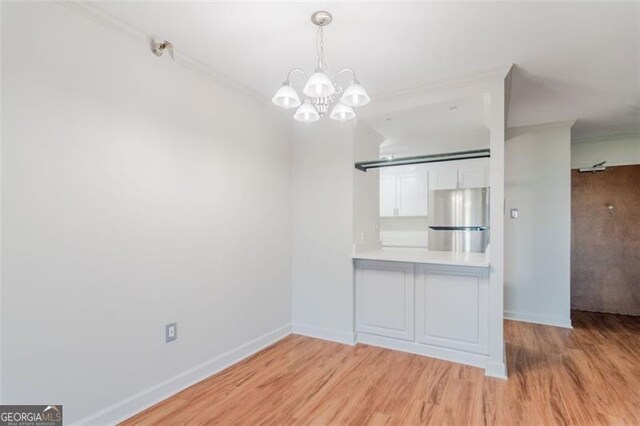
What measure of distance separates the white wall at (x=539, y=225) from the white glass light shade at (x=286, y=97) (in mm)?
3217

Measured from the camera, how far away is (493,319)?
2.47m

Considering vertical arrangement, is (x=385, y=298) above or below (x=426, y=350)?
above

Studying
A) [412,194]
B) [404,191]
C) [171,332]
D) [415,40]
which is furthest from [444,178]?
[171,332]

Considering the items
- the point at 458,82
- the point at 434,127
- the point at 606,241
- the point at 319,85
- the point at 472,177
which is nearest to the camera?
the point at 319,85

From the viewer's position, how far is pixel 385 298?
299 cm

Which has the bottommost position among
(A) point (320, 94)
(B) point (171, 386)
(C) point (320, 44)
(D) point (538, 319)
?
(D) point (538, 319)

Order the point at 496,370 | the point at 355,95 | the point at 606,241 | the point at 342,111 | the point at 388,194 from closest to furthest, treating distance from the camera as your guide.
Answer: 1. the point at 355,95
2. the point at 342,111
3. the point at 496,370
4. the point at 606,241
5. the point at 388,194

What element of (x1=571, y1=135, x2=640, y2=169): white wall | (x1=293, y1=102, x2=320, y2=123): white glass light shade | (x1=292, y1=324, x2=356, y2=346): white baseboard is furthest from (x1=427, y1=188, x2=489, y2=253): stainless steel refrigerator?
(x1=293, y1=102, x2=320, y2=123): white glass light shade

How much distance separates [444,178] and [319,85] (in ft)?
13.7

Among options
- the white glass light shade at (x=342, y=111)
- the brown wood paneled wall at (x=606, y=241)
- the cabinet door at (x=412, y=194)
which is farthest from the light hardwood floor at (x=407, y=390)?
the cabinet door at (x=412, y=194)

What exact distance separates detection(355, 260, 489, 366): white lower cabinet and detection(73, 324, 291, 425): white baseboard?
1.05 meters

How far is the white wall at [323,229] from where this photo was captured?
123 inches

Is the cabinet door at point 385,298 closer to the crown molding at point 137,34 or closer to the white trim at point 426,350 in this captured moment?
the white trim at point 426,350

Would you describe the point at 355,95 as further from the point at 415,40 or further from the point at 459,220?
the point at 459,220
